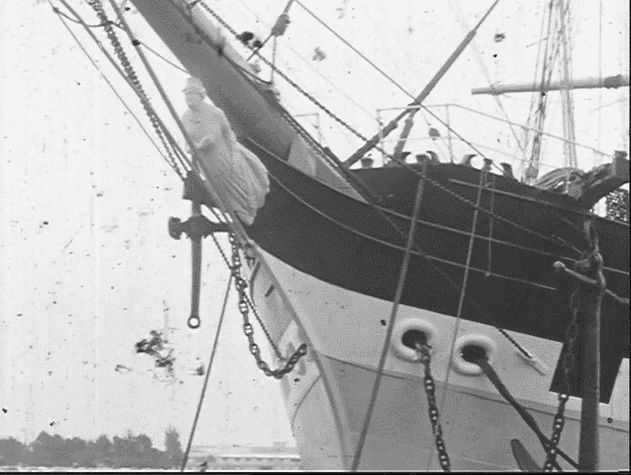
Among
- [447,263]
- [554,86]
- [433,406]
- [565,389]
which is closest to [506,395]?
[433,406]

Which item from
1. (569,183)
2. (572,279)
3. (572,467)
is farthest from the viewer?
(569,183)

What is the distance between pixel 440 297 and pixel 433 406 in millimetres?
892

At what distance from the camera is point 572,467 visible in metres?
7.04

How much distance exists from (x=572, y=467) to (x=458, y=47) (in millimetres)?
3985

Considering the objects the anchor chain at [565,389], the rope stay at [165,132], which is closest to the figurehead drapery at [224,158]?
the rope stay at [165,132]

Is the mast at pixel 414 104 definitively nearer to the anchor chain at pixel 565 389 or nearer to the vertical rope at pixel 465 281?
the vertical rope at pixel 465 281

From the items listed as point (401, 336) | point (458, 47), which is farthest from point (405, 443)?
point (458, 47)

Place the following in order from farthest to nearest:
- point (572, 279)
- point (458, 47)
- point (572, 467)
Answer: point (458, 47) < point (572, 467) < point (572, 279)

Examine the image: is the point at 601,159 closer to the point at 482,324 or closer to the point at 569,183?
the point at 569,183

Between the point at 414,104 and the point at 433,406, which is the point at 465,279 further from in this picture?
the point at 414,104

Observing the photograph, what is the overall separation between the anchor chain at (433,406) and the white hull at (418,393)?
130mm

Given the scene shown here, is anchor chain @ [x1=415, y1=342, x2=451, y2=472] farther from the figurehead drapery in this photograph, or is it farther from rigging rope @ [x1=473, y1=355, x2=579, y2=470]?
the figurehead drapery

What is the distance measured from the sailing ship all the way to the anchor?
38 millimetres

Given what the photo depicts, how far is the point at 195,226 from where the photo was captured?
281 inches
